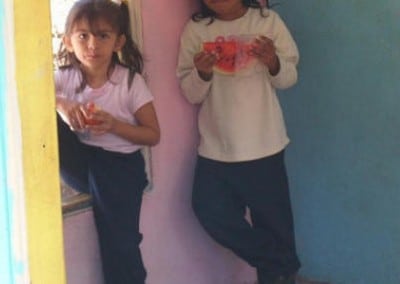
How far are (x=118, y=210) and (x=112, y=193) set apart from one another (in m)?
0.04

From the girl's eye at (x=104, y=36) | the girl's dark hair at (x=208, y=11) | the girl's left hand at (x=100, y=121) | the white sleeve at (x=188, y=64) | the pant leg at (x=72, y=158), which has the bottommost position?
the pant leg at (x=72, y=158)

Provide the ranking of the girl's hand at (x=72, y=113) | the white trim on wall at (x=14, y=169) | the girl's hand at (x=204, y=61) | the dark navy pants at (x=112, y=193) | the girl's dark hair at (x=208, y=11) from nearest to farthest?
1. the white trim on wall at (x=14, y=169)
2. the girl's hand at (x=72, y=113)
3. the dark navy pants at (x=112, y=193)
4. the girl's hand at (x=204, y=61)
5. the girl's dark hair at (x=208, y=11)

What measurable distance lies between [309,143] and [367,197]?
0.75 ft

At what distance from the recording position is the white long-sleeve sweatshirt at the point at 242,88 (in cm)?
172

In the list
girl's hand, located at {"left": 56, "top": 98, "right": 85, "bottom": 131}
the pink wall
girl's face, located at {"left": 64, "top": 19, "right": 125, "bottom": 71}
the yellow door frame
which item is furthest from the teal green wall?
the yellow door frame

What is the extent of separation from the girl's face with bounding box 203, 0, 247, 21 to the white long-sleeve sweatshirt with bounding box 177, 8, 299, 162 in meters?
0.01

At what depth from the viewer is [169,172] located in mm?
1780

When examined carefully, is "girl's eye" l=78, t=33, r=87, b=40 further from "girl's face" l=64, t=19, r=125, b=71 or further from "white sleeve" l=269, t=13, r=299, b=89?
"white sleeve" l=269, t=13, r=299, b=89

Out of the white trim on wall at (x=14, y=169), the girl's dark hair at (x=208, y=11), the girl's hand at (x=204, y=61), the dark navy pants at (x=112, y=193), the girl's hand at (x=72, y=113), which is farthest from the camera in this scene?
the girl's dark hair at (x=208, y=11)

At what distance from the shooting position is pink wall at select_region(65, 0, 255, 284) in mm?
1699

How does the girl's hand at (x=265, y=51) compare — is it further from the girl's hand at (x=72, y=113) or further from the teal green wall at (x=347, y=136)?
the girl's hand at (x=72, y=113)

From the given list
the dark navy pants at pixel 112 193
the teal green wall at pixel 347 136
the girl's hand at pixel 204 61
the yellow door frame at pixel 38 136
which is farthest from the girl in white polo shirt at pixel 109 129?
the yellow door frame at pixel 38 136

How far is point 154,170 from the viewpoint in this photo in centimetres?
173

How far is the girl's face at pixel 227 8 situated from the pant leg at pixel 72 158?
0.48 meters
